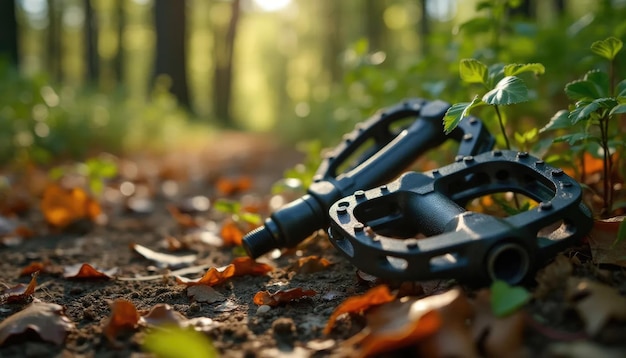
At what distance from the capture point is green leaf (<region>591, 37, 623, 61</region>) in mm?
1691

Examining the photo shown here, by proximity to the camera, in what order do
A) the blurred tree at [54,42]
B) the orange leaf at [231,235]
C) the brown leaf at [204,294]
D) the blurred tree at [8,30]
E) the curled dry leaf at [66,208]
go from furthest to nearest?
the blurred tree at [54,42] < the blurred tree at [8,30] < the curled dry leaf at [66,208] < the orange leaf at [231,235] < the brown leaf at [204,294]

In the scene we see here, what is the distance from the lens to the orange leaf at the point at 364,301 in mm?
1291

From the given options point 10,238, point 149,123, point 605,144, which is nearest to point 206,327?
point 605,144

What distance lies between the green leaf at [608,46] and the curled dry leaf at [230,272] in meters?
1.27

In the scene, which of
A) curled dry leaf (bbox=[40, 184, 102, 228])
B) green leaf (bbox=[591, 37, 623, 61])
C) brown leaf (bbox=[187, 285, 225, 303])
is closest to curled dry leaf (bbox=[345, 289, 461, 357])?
brown leaf (bbox=[187, 285, 225, 303])

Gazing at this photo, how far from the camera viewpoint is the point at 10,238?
2.70 meters

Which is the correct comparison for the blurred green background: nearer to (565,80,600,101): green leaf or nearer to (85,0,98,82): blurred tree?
(85,0,98,82): blurred tree

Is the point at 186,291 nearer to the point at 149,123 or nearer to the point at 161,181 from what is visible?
the point at 161,181

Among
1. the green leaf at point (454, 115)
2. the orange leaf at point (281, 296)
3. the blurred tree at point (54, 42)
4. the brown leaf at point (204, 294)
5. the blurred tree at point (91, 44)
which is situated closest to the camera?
the green leaf at point (454, 115)

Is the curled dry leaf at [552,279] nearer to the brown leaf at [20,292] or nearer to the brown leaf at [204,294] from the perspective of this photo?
the brown leaf at [204,294]

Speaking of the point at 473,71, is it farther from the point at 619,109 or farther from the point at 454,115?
the point at 619,109

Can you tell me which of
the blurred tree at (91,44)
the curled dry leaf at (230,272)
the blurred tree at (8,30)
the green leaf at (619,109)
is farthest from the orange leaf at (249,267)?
the blurred tree at (91,44)

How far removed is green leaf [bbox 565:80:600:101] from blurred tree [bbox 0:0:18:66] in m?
7.98

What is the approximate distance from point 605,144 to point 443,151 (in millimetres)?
1241
